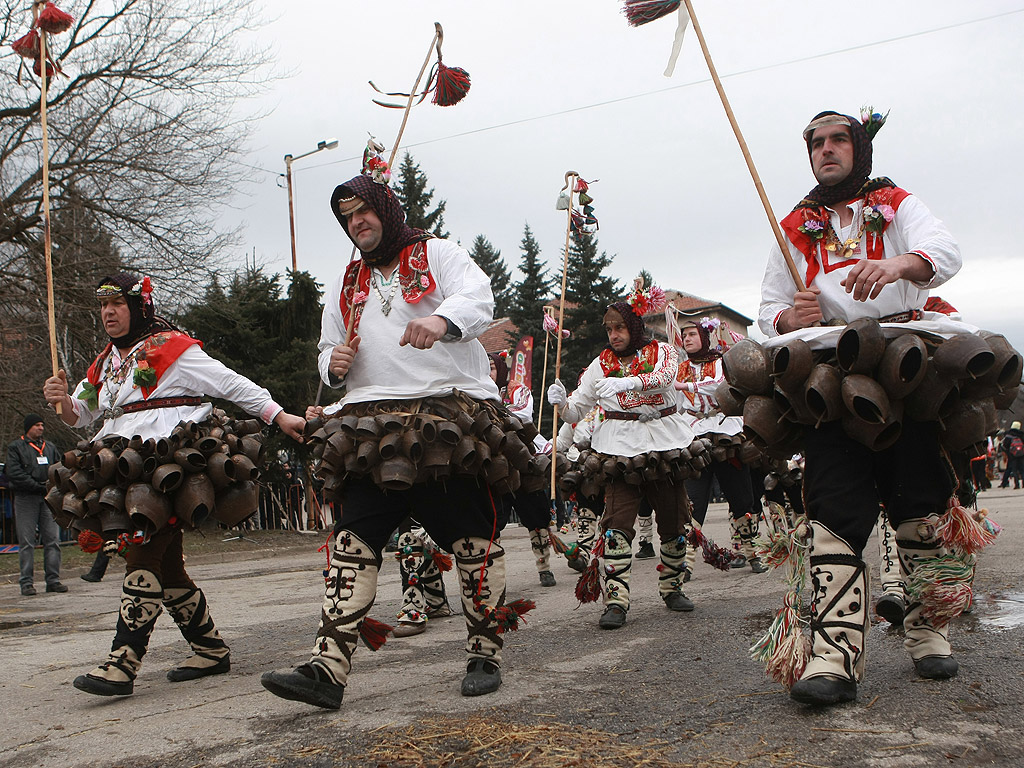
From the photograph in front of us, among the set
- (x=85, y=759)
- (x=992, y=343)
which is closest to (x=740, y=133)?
(x=992, y=343)

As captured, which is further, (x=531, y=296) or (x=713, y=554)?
(x=531, y=296)

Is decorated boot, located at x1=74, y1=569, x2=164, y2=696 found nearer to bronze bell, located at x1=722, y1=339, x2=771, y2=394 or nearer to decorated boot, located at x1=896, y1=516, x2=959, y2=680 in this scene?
bronze bell, located at x1=722, y1=339, x2=771, y2=394

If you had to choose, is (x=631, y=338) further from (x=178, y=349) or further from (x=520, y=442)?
(x=178, y=349)

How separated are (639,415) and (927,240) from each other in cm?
309

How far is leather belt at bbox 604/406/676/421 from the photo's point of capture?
→ 6277 mm

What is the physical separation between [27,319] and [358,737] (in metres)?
15.2

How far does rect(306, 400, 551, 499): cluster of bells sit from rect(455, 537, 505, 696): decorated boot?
306mm

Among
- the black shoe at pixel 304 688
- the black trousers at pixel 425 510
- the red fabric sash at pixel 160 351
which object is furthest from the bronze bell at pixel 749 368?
the red fabric sash at pixel 160 351

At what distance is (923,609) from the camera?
352 centimetres

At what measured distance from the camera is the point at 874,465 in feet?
11.5

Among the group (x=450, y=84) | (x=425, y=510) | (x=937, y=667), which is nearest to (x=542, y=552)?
(x=425, y=510)

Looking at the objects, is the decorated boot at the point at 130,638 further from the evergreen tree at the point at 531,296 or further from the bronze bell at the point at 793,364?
the evergreen tree at the point at 531,296

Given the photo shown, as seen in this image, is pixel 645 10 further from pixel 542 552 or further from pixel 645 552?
pixel 645 552

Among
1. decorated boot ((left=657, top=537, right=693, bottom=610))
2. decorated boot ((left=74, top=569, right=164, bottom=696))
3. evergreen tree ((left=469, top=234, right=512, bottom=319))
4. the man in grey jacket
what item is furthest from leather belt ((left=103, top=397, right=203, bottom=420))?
evergreen tree ((left=469, top=234, right=512, bottom=319))
